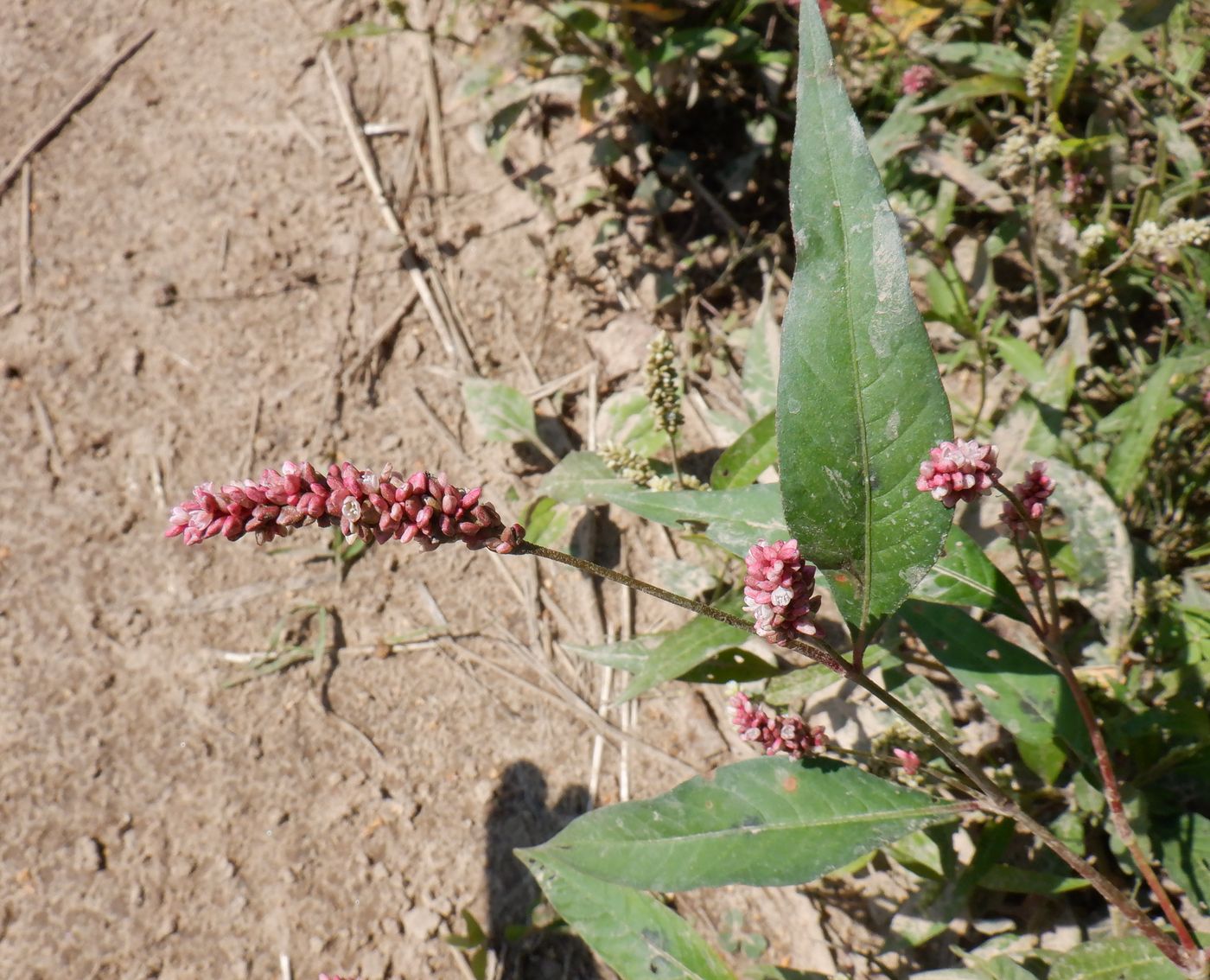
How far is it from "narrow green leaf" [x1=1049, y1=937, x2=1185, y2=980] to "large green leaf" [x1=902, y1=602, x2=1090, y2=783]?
370 mm

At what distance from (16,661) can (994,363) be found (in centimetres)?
355

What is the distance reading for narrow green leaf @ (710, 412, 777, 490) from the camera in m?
2.51

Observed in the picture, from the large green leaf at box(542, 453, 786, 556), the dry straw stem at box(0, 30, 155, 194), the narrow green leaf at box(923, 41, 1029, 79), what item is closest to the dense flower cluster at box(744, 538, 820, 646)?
the large green leaf at box(542, 453, 786, 556)

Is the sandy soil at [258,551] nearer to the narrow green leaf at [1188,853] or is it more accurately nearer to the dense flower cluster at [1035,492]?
the narrow green leaf at [1188,853]

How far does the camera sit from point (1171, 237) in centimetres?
260

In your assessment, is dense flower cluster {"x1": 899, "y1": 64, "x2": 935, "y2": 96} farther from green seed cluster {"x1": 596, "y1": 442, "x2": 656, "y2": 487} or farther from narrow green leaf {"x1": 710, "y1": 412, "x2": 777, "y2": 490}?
green seed cluster {"x1": 596, "y1": 442, "x2": 656, "y2": 487}

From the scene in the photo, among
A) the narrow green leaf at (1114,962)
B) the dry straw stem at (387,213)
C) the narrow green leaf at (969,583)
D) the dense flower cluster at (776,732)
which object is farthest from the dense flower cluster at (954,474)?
the dry straw stem at (387,213)

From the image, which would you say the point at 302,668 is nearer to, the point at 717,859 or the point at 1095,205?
the point at 717,859

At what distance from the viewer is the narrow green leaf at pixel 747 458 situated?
8.25 feet

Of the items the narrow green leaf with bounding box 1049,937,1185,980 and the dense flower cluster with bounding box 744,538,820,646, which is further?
the narrow green leaf with bounding box 1049,937,1185,980

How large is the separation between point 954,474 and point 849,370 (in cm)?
22

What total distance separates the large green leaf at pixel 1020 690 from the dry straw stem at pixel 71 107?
427cm

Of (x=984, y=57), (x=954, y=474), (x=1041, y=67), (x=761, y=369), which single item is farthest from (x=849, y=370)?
(x=984, y=57)

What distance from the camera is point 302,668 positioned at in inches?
129
